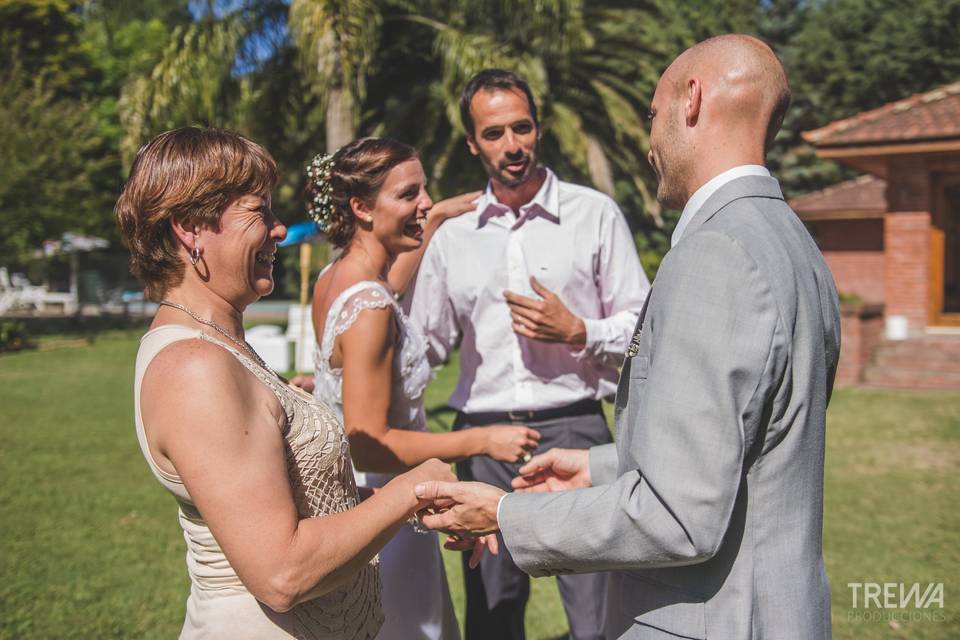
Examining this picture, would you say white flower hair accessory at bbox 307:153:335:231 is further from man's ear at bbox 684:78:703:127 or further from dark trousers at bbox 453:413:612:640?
man's ear at bbox 684:78:703:127

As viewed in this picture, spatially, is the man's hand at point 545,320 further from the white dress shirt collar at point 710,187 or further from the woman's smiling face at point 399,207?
the white dress shirt collar at point 710,187

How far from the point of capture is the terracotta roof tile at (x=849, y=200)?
2538 cm

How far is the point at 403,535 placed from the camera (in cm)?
314

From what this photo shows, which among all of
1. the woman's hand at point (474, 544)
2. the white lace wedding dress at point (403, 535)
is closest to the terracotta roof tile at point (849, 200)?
the white lace wedding dress at point (403, 535)

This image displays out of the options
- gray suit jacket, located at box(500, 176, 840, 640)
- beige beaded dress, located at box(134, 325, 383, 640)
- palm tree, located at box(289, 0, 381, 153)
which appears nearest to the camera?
gray suit jacket, located at box(500, 176, 840, 640)

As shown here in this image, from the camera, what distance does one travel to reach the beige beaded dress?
201cm

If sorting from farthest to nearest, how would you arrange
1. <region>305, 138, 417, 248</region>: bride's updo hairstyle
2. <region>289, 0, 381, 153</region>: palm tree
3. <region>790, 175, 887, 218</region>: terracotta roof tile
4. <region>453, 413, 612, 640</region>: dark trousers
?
<region>790, 175, 887, 218</region>: terracotta roof tile, <region>289, 0, 381, 153</region>: palm tree, <region>453, 413, 612, 640</region>: dark trousers, <region>305, 138, 417, 248</region>: bride's updo hairstyle

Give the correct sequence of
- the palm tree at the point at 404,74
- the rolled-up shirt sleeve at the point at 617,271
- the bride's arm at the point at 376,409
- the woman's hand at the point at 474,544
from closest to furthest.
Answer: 1. the woman's hand at the point at 474,544
2. the bride's arm at the point at 376,409
3. the rolled-up shirt sleeve at the point at 617,271
4. the palm tree at the point at 404,74

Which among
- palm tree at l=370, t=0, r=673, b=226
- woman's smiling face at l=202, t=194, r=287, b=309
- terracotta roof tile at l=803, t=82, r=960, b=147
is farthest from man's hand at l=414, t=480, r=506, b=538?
terracotta roof tile at l=803, t=82, r=960, b=147

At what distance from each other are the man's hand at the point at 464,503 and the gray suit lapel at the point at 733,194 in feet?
2.73

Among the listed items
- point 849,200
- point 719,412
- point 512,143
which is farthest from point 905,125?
point 719,412

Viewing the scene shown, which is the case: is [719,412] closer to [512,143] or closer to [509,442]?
[509,442]

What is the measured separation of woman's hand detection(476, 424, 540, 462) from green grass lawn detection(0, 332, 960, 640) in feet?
7.14

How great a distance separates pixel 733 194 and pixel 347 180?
1.80 metres
